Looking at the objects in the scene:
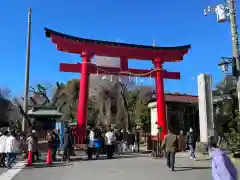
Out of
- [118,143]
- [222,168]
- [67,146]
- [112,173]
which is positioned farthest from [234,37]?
[118,143]

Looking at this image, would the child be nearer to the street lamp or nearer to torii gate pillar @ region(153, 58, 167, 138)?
the street lamp

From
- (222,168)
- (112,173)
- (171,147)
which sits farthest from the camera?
(171,147)

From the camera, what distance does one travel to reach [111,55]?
2419cm

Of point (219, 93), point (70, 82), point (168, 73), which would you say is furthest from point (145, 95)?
point (168, 73)

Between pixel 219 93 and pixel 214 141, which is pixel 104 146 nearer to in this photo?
pixel 214 141

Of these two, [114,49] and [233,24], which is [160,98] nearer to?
[114,49]

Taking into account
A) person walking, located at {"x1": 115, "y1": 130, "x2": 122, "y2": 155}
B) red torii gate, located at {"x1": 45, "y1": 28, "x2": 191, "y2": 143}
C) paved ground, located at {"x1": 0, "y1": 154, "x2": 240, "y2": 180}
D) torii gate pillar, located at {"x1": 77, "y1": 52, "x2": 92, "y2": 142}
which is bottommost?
paved ground, located at {"x1": 0, "y1": 154, "x2": 240, "y2": 180}

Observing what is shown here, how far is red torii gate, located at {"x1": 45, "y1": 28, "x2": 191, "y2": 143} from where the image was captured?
2248 cm

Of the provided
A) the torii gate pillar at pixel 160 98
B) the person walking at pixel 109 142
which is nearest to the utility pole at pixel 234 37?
the person walking at pixel 109 142

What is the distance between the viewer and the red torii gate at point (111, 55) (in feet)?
73.8

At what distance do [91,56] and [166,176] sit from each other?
1331 centimetres

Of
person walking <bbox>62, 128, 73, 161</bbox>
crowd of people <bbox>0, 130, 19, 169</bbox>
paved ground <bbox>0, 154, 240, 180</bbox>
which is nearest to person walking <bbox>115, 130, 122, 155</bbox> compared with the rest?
person walking <bbox>62, 128, 73, 161</bbox>

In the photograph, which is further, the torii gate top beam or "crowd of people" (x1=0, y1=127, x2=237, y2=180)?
the torii gate top beam

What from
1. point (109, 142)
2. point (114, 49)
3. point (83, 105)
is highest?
point (114, 49)
